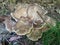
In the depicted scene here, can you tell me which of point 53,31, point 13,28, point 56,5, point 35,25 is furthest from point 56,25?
point 56,5

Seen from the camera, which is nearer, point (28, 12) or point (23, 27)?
point (23, 27)

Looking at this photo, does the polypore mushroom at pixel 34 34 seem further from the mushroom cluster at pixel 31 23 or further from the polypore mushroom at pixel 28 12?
the polypore mushroom at pixel 28 12

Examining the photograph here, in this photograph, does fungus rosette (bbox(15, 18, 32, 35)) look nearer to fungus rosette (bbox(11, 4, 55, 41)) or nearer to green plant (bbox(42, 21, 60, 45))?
fungus rosette (bbox(11, 4, 55, 41))

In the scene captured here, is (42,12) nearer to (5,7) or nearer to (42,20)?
(42,20)

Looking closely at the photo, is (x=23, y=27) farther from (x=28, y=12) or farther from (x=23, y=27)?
(x=28, y=12)

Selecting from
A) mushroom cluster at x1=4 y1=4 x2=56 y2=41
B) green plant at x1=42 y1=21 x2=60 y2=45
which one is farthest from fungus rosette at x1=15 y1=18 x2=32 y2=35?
green plant at x1=42 y1=21 x2=60 y2=45

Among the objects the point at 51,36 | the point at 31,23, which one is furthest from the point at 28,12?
the point at 51,36

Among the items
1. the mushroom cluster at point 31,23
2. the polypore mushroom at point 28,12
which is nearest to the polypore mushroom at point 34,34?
the mushroom cluster at point 31,23

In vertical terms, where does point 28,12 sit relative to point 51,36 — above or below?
above
